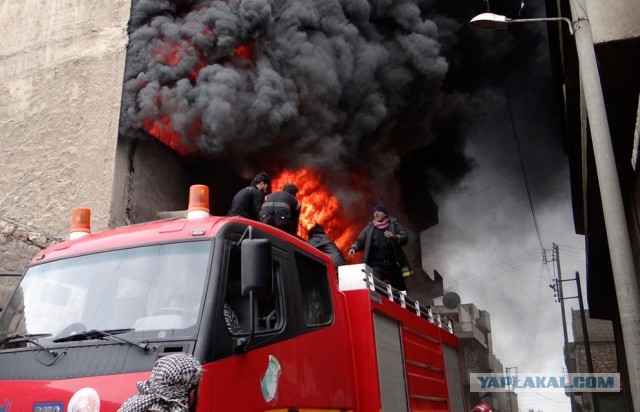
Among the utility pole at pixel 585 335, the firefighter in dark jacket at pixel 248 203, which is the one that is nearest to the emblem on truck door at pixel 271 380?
the firefighter in dark jacket at pixel 248 203

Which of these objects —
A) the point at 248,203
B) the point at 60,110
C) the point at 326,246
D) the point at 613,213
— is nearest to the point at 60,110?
the point at 60,110

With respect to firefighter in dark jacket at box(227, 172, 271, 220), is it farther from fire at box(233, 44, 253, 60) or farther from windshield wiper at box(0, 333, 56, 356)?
fire at box(233, 44, 253, 60)

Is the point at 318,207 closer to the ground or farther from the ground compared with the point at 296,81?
closer to the ground

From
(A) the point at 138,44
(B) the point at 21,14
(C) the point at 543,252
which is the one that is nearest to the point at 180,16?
(A) the point at 138,44

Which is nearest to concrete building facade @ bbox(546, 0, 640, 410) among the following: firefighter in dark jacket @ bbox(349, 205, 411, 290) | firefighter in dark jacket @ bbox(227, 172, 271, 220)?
firefighter in dark jacket @ bbox(349, 205, 411, 290)

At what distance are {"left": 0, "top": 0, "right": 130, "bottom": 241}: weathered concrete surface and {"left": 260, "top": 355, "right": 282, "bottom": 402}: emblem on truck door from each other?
25.5ft

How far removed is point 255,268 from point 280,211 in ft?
10.7

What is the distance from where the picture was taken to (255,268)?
3.00 metres

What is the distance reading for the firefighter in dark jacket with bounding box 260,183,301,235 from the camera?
20.4 feet

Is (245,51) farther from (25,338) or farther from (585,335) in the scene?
(585,335)

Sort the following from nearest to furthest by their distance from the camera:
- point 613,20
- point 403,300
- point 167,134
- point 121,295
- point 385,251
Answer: point 121,295 → point 403,300 → point 613,20 → point 385,251 → point 167,134

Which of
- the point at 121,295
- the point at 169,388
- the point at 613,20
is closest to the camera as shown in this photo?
the point at 169,388

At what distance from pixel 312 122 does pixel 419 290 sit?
8032 millimetres

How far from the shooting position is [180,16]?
500 inches
